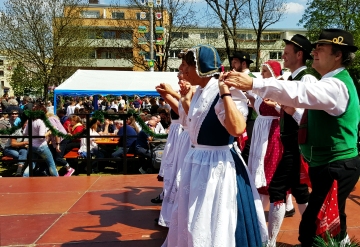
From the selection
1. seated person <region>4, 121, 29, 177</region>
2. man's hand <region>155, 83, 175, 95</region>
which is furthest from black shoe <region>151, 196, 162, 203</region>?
seated person <region>4, 121, 29, 177</region>

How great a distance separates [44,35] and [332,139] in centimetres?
2370

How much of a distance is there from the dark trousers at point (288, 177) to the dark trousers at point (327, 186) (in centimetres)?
95

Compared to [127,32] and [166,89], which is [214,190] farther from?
[127,32]

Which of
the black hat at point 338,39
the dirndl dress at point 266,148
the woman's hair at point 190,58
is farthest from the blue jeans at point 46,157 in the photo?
the black hat at point 338,39

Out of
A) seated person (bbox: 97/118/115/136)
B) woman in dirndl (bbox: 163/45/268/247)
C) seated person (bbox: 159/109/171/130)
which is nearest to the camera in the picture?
woman in dirndl (bbox: 163/45/268/247)

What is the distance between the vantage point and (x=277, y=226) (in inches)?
144

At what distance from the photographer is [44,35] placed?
23.9m

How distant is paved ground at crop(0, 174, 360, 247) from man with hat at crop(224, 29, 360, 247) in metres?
1.71

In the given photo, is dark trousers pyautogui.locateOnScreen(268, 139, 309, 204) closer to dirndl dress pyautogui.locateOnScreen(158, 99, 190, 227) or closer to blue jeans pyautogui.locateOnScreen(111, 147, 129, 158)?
dirndl dress pyautogui.locateOnScreen(158, 99, 190, 227)

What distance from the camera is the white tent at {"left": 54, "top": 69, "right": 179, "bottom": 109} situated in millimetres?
14148

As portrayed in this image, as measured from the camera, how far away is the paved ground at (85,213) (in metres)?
4.32

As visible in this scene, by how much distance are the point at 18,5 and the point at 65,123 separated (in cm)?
1541

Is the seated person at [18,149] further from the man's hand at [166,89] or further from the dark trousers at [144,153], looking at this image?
the man's hand at [166,89]

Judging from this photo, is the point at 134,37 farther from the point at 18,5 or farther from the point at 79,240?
the point at 79,240
